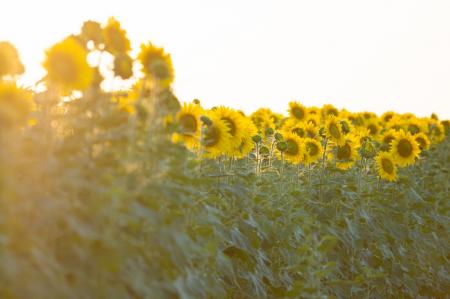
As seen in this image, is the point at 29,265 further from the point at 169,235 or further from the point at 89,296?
the point at 169,235

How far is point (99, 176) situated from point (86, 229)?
1.20 feet

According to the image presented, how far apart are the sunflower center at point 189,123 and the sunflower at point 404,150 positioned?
16.5 ft

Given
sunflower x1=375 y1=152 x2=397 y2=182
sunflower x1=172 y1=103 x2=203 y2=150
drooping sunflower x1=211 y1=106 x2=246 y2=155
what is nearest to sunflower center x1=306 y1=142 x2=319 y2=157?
sunflower x1=375 y1=152 x2=397 y2=182

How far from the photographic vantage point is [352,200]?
343 inches

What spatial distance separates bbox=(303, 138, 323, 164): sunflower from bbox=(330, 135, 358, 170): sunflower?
0.36 metres

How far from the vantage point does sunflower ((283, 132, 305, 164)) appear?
29.0 ft

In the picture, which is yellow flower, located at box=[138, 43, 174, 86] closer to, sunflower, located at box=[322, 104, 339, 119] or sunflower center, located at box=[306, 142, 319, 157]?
sunflower center, located at box=[306, 142, 319, 157]

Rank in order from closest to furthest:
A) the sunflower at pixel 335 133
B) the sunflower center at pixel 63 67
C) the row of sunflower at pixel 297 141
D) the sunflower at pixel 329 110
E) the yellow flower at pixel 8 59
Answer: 1. the sunflower center at pixel 63 67
2. the yellow flower at pixel 8 59
3. the row of sunflower at pixel 297 141
4. the sunflower at pixel 335 133
5. the sunflower at pixel 329 110

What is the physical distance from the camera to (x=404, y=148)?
10172 millimetres

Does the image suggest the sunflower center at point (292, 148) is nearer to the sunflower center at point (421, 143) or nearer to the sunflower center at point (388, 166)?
the sunflower center at point (388, 166)

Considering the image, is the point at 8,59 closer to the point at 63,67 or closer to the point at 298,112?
the point at 63,67

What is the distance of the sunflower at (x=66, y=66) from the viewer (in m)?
3.95

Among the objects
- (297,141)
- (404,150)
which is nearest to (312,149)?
(297,141)

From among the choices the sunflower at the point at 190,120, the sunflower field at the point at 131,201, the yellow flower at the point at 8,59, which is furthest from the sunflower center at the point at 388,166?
the yellow flower at the point at 8,59
